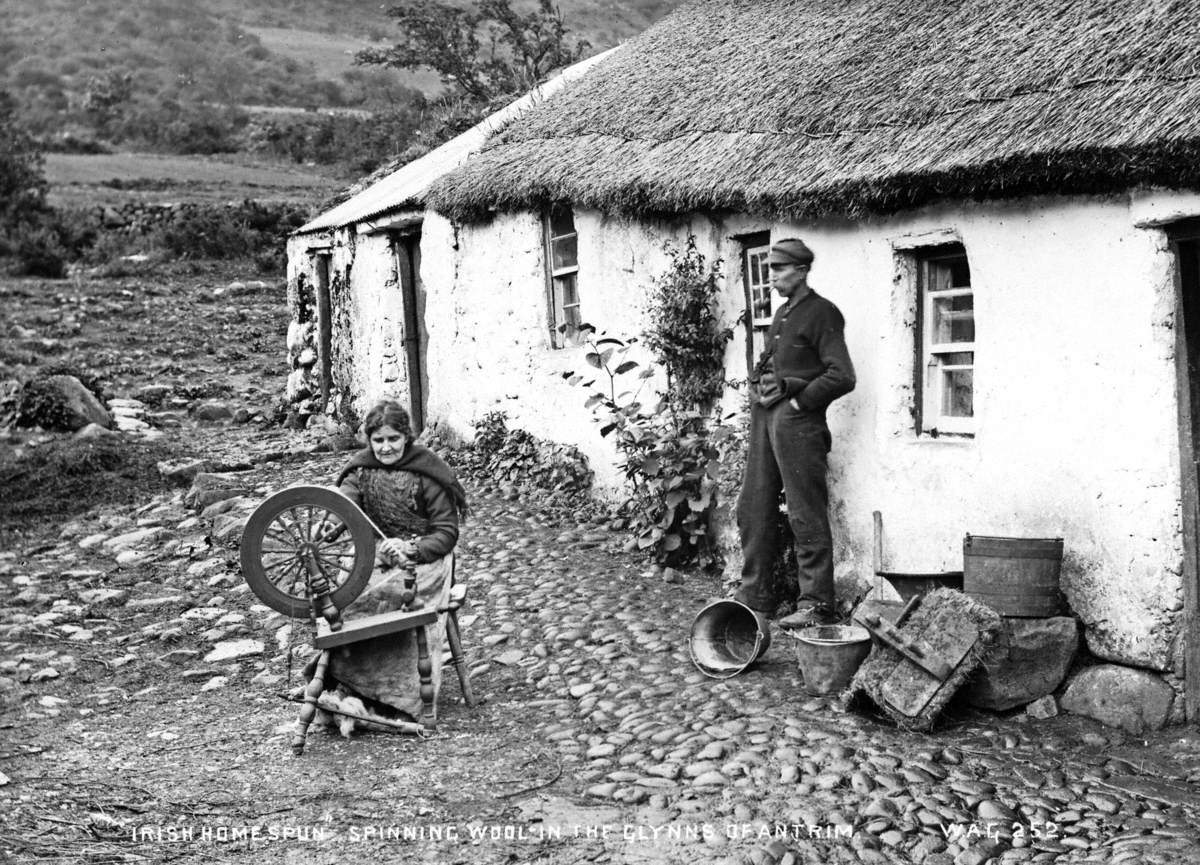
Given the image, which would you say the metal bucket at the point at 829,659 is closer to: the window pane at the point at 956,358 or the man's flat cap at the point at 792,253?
the window pane at the point at 956,358

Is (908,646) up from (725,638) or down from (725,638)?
up

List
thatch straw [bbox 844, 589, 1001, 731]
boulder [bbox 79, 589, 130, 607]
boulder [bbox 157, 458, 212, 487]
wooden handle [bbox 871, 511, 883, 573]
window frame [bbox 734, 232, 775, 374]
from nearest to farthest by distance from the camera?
1. thatch straw [bbox 844, 589, 1001, 731]
2. wooden handle [bbox 871, 511, 883, 573]
3. window frame [bbox 734, 232, 775, 374]
4. boulder [bbox 79, 589, 130, 607]
5. boulder [bbox 157, 458, 212, 487]

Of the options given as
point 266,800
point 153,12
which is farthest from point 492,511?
point 153,12

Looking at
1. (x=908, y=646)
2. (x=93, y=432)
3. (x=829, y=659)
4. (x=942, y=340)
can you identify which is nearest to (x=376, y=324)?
(x=93, y=432)

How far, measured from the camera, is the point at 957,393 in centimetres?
738

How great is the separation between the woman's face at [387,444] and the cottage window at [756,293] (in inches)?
121

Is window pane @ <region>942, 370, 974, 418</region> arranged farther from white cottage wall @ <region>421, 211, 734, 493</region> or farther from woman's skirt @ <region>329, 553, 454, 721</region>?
woman's skirt @ <region>329, 553, 454, 721</region>

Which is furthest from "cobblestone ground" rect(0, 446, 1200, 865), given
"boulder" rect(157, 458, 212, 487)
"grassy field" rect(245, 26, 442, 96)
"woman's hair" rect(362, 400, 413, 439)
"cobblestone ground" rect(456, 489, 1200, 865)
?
"grassy field" rect(245, 26, 442, 96)

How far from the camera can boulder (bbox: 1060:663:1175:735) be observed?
5992mm

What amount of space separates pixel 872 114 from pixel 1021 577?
9.86ft

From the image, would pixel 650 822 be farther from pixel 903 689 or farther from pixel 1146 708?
pixel 1146 708

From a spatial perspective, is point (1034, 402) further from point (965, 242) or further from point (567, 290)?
point (567, 290)

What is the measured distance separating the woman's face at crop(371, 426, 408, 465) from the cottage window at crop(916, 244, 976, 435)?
2.88m

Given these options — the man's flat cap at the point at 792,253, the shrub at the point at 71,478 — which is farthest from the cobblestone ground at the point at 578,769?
the shrub at the point at 71,478
